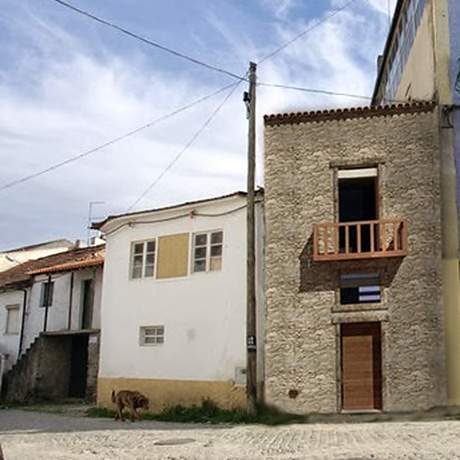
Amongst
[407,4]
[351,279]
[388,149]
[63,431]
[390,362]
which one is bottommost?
[63,431]

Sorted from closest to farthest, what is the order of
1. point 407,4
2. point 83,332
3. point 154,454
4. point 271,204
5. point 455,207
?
1. point 154,454
2. point 455,207
3. point 271,204
4. point 407,4
5. point 83,332

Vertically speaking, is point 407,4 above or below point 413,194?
above

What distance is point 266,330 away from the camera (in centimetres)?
1639

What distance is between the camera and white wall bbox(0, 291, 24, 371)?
26.4 meters

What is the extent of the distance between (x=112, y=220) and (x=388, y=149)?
895 centimetres

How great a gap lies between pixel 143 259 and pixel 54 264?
30.3ft

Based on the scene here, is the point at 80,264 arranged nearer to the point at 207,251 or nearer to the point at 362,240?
the point at 207,251

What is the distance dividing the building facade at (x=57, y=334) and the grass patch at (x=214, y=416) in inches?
215

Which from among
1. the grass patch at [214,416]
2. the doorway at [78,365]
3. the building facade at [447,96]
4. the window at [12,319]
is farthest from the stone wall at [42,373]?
the building facade at [447,96]

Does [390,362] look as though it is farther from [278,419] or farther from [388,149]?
[388,149]

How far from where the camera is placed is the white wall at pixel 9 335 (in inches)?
1039

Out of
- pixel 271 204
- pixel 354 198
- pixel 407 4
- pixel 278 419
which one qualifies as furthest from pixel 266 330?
pixel 407 4

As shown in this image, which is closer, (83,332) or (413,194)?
(413,194)

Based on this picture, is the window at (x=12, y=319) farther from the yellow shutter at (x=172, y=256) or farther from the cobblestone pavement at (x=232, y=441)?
the cobblestone pavement at (x=232, y=441)
